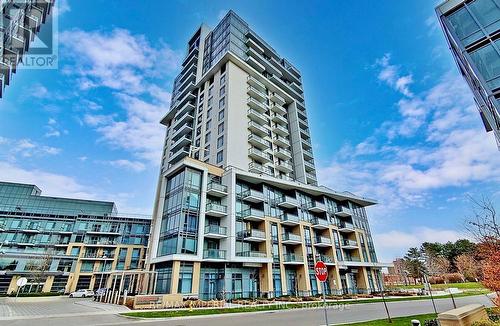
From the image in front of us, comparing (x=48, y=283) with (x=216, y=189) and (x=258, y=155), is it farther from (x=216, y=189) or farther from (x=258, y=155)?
(x=258, y=155)

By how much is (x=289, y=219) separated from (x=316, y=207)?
710 cm

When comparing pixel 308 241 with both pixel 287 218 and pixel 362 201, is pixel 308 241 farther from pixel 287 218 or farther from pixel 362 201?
pixel 362 201

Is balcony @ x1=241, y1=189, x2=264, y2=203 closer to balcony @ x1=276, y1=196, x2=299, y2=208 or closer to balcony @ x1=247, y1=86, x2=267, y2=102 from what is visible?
balcony @ x1=276, y1=196, x2=299, y2=208

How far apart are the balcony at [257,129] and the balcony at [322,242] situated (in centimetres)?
1936

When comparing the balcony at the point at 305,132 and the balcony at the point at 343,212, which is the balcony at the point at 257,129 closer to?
the balcony at the point at 305,132

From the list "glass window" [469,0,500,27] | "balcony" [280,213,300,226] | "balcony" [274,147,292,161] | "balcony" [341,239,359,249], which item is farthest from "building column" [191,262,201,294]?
"glass window" [469,0,500,27]

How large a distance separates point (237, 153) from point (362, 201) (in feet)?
87.2

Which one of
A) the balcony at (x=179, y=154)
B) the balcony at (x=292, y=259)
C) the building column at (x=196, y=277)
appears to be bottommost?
the building column at (x=196, y=277)

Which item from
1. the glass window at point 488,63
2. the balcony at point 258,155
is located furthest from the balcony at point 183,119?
the glass window at point 488,63

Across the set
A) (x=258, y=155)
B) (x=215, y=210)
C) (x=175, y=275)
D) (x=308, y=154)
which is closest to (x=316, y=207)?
(x=258, y=155)

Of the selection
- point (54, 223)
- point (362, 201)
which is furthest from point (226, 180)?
point (54, 223)

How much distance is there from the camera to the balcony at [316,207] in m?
40.8

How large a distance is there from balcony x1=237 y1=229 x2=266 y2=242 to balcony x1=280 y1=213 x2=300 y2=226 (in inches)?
178

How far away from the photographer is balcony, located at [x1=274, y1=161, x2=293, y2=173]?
45.3 meters
